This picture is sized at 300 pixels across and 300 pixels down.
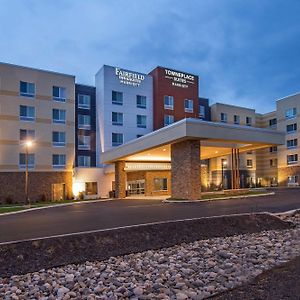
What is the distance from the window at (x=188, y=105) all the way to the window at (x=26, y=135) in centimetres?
2295

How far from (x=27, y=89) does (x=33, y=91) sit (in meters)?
0.73

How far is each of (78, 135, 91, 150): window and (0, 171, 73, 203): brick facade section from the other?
4.34 metres

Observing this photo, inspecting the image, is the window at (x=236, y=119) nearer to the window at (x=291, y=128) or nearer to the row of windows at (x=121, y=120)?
the window at (x=291, y=128)

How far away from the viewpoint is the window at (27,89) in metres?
39.5

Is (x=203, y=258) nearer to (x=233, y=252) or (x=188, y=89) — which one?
(x=233, y=252)

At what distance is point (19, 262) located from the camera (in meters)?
9.10

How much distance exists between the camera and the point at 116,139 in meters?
45.3

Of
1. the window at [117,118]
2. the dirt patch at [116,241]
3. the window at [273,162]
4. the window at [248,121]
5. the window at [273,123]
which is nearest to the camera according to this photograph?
the dirt patch at [116,241]

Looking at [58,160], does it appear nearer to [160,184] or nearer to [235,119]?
[160,184]

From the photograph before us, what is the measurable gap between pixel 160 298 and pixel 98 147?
128 feet

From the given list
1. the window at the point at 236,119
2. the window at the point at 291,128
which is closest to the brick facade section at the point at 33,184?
the window at the point at 236,119

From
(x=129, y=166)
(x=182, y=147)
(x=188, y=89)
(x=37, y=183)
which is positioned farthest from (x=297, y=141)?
(x=37, y=183)

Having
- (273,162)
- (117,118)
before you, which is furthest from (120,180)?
(273,162)

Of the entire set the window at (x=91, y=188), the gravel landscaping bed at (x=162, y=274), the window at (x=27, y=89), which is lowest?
the gravel landscaping bed at (x=162, y=274)
